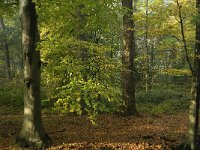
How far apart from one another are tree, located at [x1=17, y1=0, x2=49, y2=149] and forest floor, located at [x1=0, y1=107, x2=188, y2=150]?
470 mm

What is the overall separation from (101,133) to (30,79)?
3667 millimetres

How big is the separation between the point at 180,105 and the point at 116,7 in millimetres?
13827

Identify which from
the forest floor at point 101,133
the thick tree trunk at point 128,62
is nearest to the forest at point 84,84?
the forest floor at point 101,133

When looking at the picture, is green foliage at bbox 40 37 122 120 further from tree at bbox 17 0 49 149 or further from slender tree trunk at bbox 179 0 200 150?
slender tree trunk at bbox 179 0 200 150

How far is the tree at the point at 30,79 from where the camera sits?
8461 mm

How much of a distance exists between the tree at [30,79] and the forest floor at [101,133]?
0.47 metres

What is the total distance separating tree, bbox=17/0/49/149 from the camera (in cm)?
846

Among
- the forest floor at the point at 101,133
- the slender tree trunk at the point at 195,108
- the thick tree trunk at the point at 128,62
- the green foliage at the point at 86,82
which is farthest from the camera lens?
the thick tree trunk at the point at 128,62

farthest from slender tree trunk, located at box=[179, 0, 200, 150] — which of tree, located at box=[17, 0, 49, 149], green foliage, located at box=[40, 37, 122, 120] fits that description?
tree, located at box=[17, 0, 49, 149]

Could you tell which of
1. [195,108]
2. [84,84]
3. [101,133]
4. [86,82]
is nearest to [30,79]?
[84,84]

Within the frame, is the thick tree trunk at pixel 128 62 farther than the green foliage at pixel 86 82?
Yes

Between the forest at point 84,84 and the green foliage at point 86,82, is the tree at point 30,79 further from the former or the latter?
the green foliage at point 86,82

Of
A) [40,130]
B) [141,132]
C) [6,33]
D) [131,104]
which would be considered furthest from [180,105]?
[6,33]

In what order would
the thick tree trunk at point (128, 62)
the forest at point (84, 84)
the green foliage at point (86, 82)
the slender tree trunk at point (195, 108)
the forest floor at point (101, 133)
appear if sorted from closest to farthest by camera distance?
1. the green foliage at point (86, 82)
2. the forest at point (84, 84)
3. the slender tree trunk at point (195, 108)
4. the forest floor at point (101, 133)
5. the thick tree trunk at point (128, 62)
